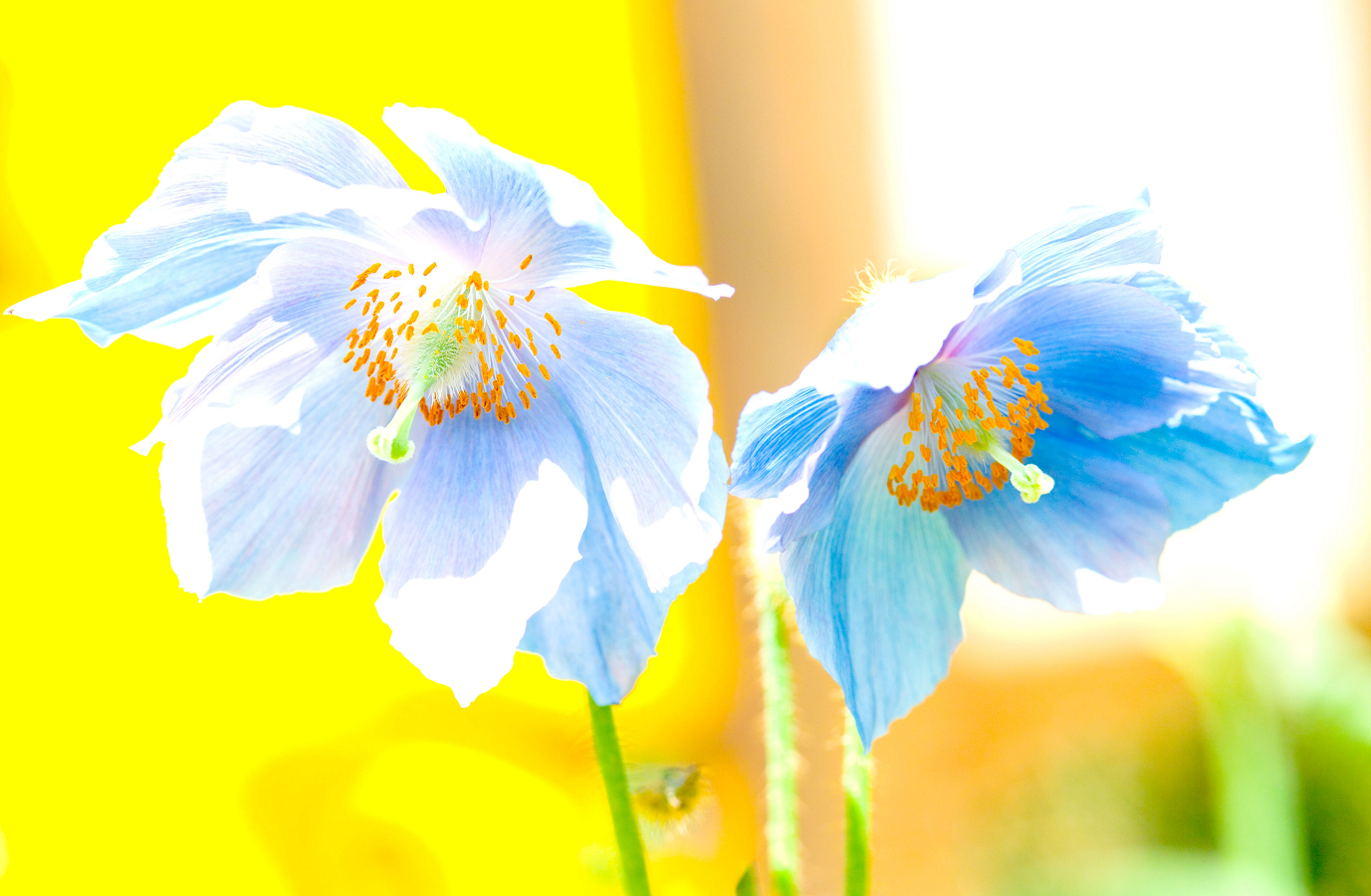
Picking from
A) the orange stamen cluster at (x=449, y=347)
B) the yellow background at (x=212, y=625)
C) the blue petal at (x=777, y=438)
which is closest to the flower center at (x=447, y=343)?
the orange stamen cluster at (x=449, y=347)

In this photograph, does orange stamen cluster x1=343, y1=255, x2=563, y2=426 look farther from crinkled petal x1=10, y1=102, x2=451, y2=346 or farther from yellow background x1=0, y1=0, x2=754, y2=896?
yellow background x1=0, y1=0, x2=754, y2=896

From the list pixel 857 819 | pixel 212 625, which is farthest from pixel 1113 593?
pixel 212 625

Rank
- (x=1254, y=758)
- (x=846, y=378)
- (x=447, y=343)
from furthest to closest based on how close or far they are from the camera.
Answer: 1. (x=1254, y=758)
2. (x=447, y=343)
3. (x=846, y=378)

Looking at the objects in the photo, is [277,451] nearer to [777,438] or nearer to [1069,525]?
[777,438]

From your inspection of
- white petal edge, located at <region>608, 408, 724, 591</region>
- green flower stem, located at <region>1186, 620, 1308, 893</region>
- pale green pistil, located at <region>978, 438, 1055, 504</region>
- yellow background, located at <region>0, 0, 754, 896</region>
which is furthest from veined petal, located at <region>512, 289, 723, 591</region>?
green flower stem, located at <region>1186, 620, 1308, 893</region>

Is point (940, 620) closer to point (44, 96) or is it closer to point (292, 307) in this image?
point (292, 307)

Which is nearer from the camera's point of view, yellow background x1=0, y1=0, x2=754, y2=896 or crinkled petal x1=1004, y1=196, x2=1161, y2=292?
crinkled petal x1=1004, y1=196, x2=1161, y2=292
